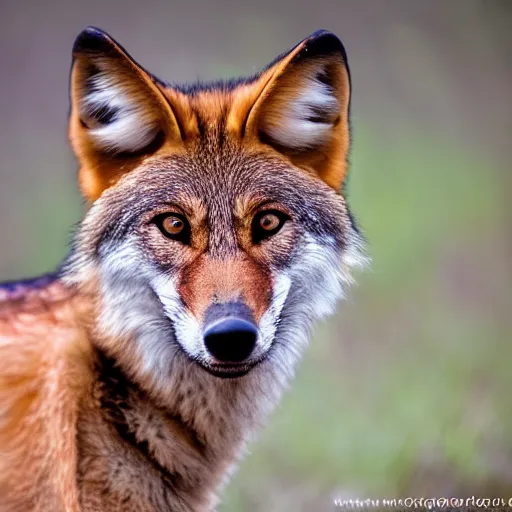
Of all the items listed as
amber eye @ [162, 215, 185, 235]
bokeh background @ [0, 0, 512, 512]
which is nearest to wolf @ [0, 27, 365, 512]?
amber eye @ [162, 215, 185, 235]

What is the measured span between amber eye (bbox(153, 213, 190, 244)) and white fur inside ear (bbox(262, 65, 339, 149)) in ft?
2.02

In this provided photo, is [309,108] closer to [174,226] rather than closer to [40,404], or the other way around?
[174,226]

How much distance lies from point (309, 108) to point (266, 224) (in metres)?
0.68

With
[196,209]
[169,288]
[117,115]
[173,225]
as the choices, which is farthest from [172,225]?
[117,115]

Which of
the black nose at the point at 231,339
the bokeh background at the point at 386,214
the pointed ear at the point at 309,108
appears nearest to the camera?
the black nose at the point at 231,339

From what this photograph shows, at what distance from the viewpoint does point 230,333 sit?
3160 mm

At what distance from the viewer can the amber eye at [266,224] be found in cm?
354

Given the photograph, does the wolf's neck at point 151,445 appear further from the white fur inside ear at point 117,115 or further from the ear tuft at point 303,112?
the ear tuft at point 303,112

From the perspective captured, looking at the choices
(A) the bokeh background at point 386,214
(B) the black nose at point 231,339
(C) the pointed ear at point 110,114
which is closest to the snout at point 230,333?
(B) the black nose at point 231,339

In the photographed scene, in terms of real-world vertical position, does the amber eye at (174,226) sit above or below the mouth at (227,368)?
above

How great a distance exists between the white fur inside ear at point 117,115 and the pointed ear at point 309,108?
468 mm

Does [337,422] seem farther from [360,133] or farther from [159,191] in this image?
[159,191]

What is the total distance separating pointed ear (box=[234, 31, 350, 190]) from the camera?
3.70m

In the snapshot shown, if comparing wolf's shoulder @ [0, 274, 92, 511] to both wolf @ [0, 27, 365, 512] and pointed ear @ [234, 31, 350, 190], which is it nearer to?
wolf @ [0, 27, 365, 512]
